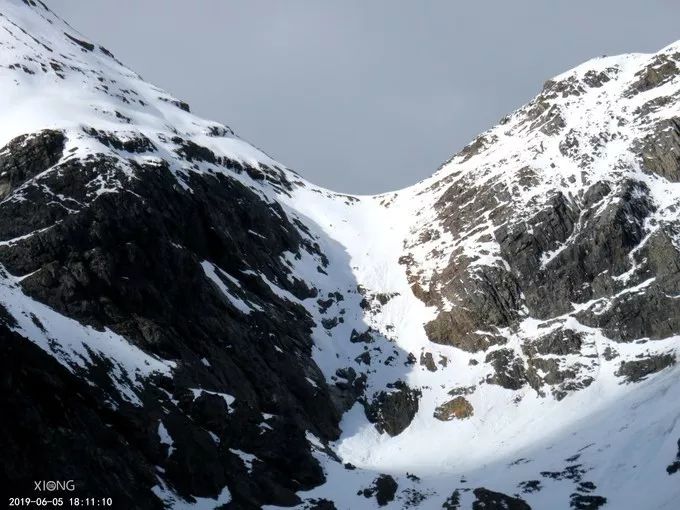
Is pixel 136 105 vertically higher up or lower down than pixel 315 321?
higher up

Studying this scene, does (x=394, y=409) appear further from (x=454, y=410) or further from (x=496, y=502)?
(x=496, y=502)

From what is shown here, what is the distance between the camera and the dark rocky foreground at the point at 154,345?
50.1 m

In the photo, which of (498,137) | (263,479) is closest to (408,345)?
(263,479)

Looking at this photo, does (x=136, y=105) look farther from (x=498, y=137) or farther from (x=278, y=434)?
(x=278, y=434)

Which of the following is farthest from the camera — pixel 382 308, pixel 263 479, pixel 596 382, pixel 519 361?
pixel 382 308

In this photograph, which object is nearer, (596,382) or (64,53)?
(596,382)

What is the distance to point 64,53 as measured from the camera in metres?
134

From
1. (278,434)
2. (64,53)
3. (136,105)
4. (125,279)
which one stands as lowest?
(278,434)

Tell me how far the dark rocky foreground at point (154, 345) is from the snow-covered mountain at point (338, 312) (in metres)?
0.23

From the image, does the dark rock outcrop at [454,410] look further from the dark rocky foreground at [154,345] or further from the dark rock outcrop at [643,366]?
the dark rock outcrop at [643,366]

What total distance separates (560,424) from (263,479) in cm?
2857

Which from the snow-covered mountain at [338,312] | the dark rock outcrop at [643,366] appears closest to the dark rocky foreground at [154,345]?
the snow-covered mountain at [338,312]

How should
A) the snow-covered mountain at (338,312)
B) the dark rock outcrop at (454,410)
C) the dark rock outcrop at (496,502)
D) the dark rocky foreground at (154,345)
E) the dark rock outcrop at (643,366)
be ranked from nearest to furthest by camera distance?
the dark rocky foreground at (154,345) < the snow-covered mountain at (338,312) < the dark rock outcrop at (496,502) < the dark rock outcrop at (643,366) < the dark rock outcrop at (454,410)

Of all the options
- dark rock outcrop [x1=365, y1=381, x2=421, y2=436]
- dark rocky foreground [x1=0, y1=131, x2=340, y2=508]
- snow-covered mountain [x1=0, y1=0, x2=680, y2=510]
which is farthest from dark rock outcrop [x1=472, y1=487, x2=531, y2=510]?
dark rock outcrop [x1=365, y1=381, x2=421, y2=436]
